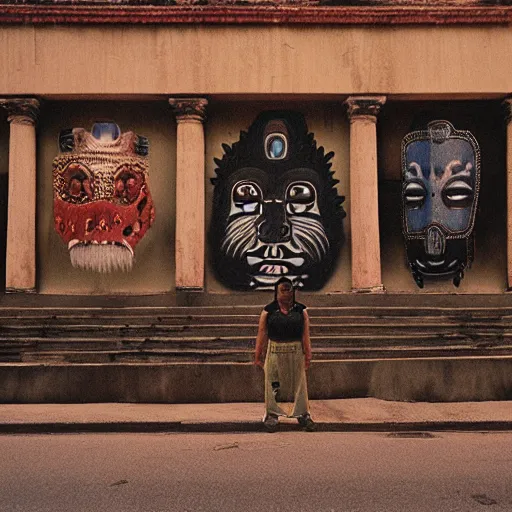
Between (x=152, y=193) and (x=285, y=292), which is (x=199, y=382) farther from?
(x=152, y=193)

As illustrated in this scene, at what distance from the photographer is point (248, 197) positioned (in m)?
22.0

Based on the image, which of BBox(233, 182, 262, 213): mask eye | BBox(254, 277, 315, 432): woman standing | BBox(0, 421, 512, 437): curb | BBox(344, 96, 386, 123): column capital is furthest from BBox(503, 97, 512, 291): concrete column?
BBox(254, 277, 315, 432): woman standing

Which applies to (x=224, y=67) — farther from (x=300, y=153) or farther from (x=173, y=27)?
(x=300, y=153)

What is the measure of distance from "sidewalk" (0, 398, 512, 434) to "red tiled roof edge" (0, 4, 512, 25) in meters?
10.4

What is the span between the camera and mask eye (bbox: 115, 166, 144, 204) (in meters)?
21.9

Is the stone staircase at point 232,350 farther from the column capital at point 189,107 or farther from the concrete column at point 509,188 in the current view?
the column capital at point 189,107

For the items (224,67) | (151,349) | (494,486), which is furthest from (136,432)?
(224,67)

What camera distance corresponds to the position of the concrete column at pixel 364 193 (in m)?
20.8

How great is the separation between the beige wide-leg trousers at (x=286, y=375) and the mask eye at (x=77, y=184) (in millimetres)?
11496

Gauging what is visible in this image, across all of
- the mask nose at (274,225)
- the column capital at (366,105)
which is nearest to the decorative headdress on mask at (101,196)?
A: the mask nose at (274,225)

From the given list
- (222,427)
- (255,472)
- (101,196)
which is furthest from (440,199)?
(255,472)

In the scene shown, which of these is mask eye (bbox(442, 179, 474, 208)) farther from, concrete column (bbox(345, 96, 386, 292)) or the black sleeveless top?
the black sleeveless top

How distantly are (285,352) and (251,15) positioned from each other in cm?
1171

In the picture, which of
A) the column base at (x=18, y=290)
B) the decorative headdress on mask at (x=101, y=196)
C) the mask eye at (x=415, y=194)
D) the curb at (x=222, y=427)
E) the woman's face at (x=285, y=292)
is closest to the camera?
the woman's face at (x=285, y=292)
